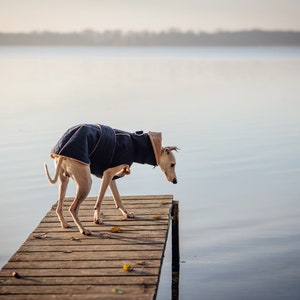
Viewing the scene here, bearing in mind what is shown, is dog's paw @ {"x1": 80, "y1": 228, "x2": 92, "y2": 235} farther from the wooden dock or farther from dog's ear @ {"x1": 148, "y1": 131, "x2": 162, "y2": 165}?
dog's ear @ {"x1": 148, "y1": 131, "x2": 162, "y2": 165}

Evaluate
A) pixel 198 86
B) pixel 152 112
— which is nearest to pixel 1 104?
pixel 152 112

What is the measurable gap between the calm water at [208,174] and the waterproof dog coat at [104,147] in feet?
6.90

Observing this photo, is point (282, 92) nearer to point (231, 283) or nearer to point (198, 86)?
point (198, 86)

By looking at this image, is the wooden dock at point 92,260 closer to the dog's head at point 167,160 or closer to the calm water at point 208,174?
the dog's head at point 167,160

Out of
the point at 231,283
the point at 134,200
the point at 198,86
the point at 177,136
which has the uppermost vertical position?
the point at 134,200

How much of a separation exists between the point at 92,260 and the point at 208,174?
27.3ft

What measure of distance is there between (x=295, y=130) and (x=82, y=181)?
14.5 m

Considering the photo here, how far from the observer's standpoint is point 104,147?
750cm

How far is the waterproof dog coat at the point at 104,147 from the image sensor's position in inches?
281

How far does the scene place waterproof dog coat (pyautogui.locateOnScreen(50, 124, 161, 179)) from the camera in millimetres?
7141

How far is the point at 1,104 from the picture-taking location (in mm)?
28750

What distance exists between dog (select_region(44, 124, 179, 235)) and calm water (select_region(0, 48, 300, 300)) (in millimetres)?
1878

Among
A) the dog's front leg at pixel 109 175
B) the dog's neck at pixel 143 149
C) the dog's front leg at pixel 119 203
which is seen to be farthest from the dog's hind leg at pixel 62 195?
the dog's neck at pixel 143 149

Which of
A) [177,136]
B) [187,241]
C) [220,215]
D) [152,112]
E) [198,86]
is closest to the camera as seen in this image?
[187,241]
